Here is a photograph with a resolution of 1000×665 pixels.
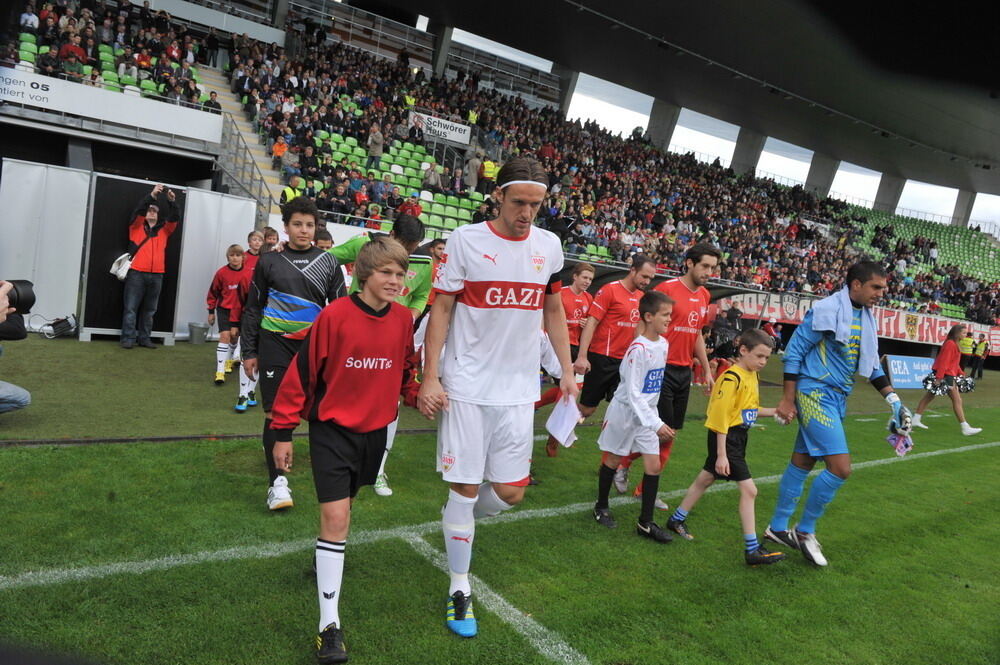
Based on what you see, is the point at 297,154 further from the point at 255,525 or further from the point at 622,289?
the point at 255,525

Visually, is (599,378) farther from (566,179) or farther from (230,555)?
(566,179)

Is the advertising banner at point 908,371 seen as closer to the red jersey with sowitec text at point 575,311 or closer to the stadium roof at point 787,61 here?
the stadium roof at point 787,61

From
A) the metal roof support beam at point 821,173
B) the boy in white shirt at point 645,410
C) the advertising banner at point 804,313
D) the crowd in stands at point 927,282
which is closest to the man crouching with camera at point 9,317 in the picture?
the boy in white shirt at point 645,410

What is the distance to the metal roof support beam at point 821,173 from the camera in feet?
144

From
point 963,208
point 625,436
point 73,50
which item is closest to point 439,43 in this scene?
point 73,50

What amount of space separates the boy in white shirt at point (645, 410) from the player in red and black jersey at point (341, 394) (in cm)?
227

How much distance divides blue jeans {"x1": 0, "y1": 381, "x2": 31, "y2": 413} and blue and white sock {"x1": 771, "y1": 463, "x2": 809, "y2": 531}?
250 inches

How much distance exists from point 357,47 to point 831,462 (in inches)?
1099

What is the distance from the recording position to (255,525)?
441cm

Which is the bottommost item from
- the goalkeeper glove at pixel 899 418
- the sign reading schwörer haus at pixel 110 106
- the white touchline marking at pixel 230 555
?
the white touchline marking at pixel 230 555

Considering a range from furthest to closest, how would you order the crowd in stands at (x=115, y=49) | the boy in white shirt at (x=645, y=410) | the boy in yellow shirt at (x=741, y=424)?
the crowd in stands at (x=115, y=49), the boy in white shirt at (x=645, y=410), the boy in yellow shirt at (x=741, y=424)

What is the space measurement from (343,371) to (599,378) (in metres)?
3.98

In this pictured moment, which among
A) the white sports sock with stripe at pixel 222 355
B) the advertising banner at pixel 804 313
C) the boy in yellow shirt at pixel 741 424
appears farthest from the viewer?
the advertising banner at pixel 804 313

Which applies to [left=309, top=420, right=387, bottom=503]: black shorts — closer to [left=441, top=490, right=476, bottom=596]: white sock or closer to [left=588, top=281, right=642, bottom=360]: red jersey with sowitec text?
[left=441, top=490, right=476, bottom=596]: white sock
